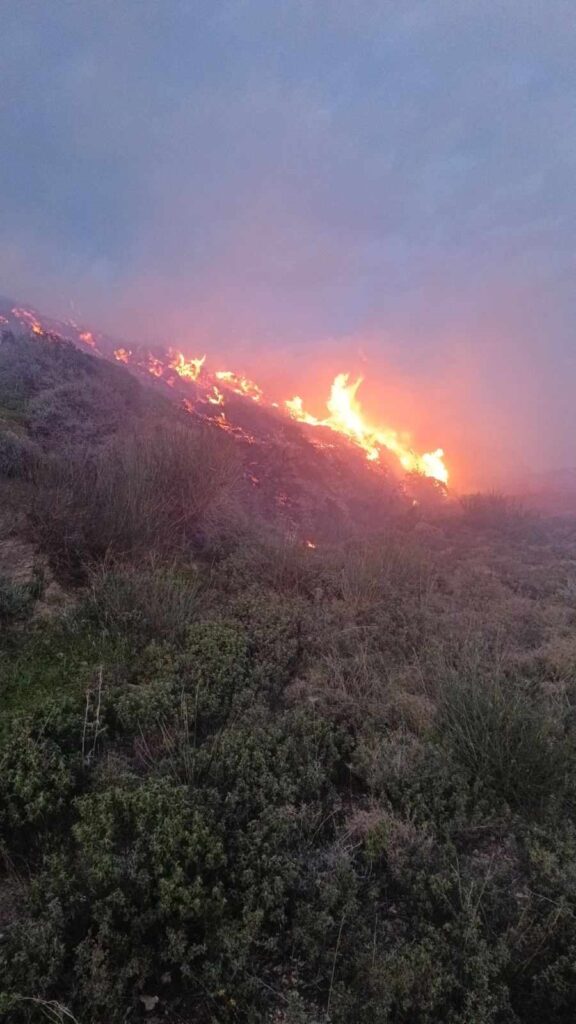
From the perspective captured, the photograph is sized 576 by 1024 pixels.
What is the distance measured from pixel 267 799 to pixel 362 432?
23.3 meters

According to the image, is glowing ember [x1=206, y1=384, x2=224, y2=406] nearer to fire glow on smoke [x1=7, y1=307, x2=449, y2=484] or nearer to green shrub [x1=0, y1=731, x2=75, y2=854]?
fire glow on smoke [x1=7, y1=307, x2=449, y2=484]

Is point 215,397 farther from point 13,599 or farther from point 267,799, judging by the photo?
point 267,799

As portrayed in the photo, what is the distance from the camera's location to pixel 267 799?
133 inches

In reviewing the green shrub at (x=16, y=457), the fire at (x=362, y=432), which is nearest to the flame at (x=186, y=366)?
the fire at (x=362, y=432)

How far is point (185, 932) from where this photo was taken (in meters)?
2.45

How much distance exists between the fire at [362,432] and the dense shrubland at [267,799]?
1543cm

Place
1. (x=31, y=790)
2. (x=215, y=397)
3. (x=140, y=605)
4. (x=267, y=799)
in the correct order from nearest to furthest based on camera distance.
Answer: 1. (x=31, y=790)
2. (x=267, y=799)
3. (x=140, y=605)
4. (x=215, y=397)

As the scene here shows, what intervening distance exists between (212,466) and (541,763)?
7.12m

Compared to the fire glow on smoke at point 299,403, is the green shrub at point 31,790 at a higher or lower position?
lower

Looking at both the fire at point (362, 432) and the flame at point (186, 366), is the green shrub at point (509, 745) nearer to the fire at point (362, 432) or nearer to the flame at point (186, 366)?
the fire at point (362, 432)

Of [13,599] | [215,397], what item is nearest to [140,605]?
[13,599]

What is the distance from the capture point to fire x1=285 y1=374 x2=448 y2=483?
2336 cm

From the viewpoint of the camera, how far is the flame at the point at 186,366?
81.3ft

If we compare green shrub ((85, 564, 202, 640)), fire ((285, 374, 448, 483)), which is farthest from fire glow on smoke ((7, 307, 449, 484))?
green shrub ((85, 564, 202, 640))
